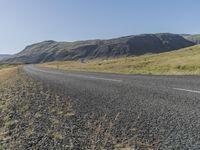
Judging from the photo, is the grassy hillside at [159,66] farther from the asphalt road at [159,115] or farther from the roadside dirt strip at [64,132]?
the roadside dirt strip at [64,132]

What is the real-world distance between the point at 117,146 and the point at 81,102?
21.2 feet

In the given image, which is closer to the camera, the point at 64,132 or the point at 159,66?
the point at 64,132

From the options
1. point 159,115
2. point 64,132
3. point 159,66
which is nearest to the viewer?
point 64,132

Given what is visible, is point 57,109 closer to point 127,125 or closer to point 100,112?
point 100,112

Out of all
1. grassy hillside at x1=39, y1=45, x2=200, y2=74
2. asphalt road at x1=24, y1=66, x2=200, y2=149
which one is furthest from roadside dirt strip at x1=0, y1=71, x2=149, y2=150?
grassy hillside at x1=39, y1=45, x2=200, y2=74

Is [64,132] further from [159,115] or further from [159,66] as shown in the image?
[159,66]

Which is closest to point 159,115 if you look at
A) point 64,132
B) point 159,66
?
point 64,132

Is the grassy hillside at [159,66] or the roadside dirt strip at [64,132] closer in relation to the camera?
the roadside dirt strip at [64,132]

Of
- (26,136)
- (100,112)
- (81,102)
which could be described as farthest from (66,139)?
(81,102)

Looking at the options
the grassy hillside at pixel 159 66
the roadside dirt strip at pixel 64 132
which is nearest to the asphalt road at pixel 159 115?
the roadside dirt strip at pixel 64 132

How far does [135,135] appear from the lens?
22.6 ft

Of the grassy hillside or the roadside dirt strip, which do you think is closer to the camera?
the roadside dirt strip

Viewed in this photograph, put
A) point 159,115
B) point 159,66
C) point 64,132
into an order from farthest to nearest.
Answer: point 159,66 → point 159,115 → point 64,132

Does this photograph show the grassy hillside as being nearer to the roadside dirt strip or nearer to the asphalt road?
the asphalt road
